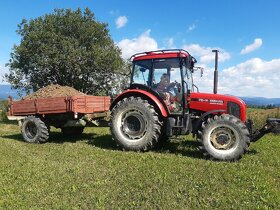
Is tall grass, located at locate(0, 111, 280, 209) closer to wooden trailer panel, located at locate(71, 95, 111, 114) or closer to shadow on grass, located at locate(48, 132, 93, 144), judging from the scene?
wooden trailer panel, located at locate(71, 95, 111, 114)

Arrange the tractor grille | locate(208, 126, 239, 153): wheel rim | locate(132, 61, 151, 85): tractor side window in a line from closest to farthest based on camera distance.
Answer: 1. locate(208, 126, 239, 153): wheel rim
2. the tractor grille
3. locate(132, 61, 151, 85): tractor side window

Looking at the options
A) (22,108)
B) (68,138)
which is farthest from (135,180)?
(22,108)

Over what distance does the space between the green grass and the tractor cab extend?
Answer: 1.48 meters

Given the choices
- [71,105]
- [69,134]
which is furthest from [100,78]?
[71,105]

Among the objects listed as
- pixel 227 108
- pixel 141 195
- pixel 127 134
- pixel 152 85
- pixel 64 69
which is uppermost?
pixel 64 69

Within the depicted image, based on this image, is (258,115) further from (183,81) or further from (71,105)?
(71,105)

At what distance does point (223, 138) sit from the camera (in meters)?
8.05

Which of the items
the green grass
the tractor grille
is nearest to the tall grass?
the green grass

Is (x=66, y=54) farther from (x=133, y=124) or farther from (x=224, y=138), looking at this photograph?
→ (x=224, y=138)

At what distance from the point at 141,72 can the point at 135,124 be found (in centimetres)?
148

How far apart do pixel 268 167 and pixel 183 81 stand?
3.01 meters

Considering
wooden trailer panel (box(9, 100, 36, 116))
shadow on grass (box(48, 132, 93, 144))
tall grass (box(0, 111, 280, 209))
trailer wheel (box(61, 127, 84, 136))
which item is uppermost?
wooden trailer panel (box(9, 100, 36, 116))

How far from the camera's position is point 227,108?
8.51 metres

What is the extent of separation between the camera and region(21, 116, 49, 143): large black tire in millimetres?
10891
